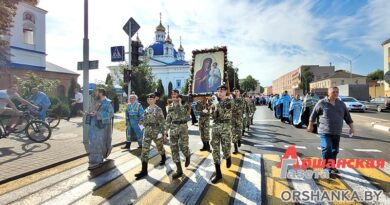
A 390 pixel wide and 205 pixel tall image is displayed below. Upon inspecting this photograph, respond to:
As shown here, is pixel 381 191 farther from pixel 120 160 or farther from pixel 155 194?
pixel 120 160

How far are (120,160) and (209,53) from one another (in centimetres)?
735

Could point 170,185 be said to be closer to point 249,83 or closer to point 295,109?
point 295,109

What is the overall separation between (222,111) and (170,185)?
1.77 m

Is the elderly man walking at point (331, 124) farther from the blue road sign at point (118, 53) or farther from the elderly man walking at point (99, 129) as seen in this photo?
the blue road sign at point (118, 53)

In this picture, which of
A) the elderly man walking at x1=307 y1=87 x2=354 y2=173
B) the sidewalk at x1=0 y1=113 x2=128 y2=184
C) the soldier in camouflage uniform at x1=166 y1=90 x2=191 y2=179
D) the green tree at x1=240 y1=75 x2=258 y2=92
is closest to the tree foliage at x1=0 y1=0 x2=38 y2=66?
the sidewalk at x1=0 y1=113 x2=128 y2=184

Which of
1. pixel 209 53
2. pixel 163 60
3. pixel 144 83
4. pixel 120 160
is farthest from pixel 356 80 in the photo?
pixel 120 160

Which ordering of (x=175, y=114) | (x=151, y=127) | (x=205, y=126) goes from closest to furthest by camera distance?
1. (x=151, y=127)
2. (x=175, y=114)
3. (x=205, y=126)

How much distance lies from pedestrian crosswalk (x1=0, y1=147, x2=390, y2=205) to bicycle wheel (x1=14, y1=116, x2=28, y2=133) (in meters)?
4.45

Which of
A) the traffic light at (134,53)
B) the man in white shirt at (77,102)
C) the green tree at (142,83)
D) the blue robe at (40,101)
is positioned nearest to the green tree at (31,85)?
the man in white shirt at (77,102)

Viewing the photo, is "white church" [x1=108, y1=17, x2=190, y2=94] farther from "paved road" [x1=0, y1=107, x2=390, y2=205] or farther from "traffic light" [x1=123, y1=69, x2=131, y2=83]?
"paved road" [x1=0, y1=107, x2=390, y2=205]

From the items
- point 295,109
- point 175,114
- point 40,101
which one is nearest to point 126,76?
point 40,101

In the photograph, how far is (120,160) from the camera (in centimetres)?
876

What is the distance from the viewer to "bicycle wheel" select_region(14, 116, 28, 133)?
459 inches

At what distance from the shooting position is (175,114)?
7305 mm
